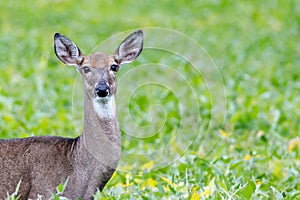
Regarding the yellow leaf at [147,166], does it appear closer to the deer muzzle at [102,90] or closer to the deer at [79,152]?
the deer at [79,152]

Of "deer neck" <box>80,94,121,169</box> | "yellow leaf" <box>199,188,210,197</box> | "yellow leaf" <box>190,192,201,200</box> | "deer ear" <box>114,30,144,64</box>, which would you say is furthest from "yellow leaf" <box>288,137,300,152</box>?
"deer neck" <box>80,94,121,169</box>

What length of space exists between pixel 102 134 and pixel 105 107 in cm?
17

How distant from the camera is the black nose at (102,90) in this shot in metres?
5.00

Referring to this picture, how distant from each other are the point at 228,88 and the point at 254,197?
15.2ft

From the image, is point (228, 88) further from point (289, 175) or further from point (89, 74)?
point (89, 74)

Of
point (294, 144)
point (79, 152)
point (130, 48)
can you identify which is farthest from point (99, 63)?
point (294, 144)

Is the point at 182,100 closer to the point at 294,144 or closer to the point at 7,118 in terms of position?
the point at 294,144

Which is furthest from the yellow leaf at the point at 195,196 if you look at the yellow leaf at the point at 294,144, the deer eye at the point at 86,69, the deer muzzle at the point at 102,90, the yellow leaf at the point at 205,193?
the yellow leaf at the point at 294,144

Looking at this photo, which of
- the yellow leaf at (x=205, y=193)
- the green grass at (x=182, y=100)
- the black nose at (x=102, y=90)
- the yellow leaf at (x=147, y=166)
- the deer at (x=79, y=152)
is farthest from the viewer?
the yellow leaf at (x=147, y=166)

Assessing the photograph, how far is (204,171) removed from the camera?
262 inches

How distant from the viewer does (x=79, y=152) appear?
17.2 ft

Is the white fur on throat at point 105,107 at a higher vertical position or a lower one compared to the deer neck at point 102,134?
higher

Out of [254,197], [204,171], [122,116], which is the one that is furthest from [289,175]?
[122,116]

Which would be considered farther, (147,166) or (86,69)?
(147,166)
